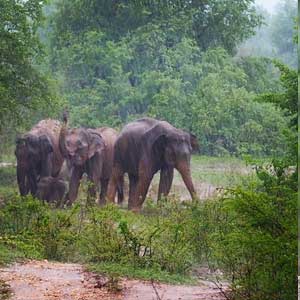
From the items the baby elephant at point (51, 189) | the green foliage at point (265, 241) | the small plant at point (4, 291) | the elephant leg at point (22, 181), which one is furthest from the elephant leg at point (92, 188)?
the green foliage at point (265, 241)

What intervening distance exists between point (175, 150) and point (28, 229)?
1420 mm

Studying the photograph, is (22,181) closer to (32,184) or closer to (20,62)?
Answer: (32,184)

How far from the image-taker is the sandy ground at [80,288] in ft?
10.7

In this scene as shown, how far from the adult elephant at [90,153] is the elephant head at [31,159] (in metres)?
0.15

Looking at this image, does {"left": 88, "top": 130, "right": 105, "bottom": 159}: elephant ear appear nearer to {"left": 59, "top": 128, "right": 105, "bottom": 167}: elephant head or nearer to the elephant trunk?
{"left": 59, "top": 128, "right": 105, "bottom": 167}: elephant head

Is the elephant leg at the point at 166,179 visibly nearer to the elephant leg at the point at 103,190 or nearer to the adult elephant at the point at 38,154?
the elephant leg at the point at 103,190

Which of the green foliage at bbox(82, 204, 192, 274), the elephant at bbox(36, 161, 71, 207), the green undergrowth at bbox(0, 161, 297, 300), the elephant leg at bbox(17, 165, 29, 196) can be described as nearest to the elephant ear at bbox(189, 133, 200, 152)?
the green undergrowth at bbox(0, 161, 297, 300)

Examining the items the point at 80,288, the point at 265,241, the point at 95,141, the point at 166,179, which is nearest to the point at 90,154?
the point at 95,141

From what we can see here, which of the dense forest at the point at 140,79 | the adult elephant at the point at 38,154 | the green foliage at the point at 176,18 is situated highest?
the green foliage at the point at 176,18

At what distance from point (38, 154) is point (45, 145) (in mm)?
99

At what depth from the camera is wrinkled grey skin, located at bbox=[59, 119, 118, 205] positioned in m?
5.41

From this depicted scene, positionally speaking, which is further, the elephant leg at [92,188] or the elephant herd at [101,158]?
the elephant herd at [101,158]

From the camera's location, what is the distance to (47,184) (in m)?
5.51

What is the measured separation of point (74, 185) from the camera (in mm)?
5391
